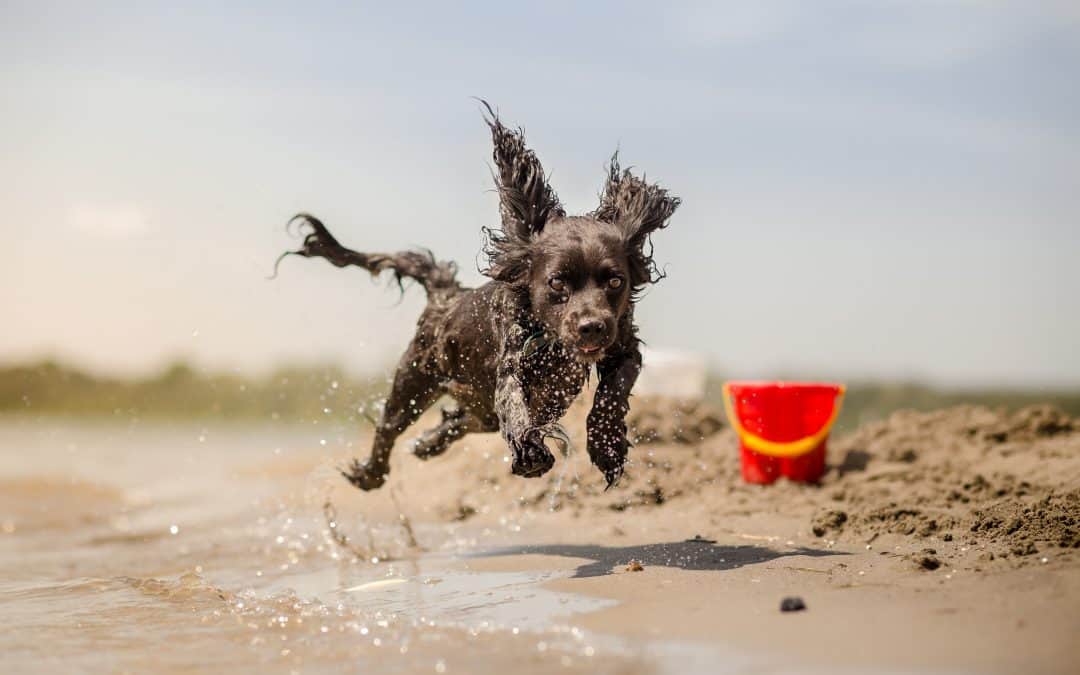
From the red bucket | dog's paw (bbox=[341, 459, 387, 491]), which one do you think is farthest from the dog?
the red bucket

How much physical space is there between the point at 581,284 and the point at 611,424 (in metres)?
0.83

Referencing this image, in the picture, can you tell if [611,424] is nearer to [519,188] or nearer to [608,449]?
[608,449]

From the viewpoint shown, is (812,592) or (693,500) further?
(693,500)

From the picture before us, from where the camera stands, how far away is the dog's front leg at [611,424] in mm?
5770

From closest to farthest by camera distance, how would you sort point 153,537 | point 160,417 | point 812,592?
1. point 812,592
2. point 153,537
3. point 160,417

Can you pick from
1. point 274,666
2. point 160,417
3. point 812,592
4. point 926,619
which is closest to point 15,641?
point 274,666

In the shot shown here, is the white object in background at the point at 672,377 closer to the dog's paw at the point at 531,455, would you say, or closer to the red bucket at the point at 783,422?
the red bucket at the point at 783,422

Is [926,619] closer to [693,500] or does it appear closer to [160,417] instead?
[693,500]

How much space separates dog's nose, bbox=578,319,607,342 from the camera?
5348mm

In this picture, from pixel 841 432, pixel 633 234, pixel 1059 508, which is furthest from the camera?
pixel 841 432

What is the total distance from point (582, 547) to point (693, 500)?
1.64 meters

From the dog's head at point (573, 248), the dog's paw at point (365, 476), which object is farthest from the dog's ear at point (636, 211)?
the dog's paw at point (365, 476)

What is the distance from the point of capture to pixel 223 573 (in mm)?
6656

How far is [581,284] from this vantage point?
18.6 feet
